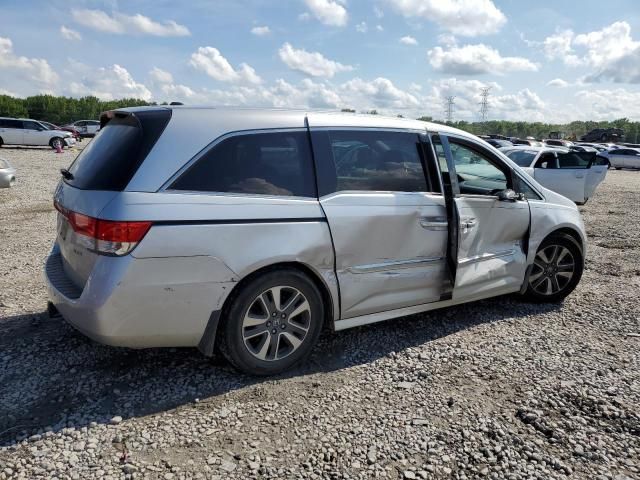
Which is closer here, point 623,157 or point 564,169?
point 564,169

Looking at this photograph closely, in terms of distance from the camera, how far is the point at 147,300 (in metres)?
3.01

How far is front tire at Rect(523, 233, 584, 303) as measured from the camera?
505 centimetres

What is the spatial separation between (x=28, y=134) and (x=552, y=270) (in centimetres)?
2891

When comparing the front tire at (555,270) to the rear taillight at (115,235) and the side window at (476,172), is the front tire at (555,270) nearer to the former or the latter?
the side window at (476,172)

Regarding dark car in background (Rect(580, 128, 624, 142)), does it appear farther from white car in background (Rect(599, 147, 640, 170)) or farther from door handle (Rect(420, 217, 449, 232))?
door handle (Rect(420, 217, 449, 232))

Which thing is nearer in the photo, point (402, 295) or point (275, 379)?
point (275, 379)

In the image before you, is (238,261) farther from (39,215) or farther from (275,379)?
(39,215)

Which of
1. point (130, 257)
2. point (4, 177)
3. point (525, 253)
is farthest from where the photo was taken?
point (4, 177)

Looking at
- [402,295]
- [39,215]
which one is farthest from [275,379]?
[39,215]

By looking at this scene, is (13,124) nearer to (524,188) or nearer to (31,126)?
(31,126)

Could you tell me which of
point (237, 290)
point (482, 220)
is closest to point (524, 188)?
point (482, 220)

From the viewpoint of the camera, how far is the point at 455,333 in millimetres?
4367

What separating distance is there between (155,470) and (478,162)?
3779mm

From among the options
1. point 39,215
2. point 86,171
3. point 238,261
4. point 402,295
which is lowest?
point 39,215
